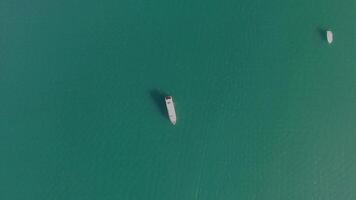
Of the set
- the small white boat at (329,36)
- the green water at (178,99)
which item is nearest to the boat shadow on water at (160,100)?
the green water at (178,99)

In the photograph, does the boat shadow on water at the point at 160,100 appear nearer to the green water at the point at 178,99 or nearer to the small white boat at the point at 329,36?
the green water at the point at 178,99

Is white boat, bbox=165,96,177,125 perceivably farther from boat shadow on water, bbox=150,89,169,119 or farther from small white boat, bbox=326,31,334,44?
small white boat, bbox=326,31,334,44

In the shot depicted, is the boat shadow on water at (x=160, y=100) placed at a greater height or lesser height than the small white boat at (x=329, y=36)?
lesser

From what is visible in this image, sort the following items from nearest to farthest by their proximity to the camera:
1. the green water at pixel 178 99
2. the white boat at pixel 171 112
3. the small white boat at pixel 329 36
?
the green water at pixel 178 99, the white boat at pixel 171 112, the small white boat at pixel 329 36

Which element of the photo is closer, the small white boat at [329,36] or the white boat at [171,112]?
the white boat at [171,112]

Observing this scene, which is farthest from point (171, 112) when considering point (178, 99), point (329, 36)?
point (329, 36)


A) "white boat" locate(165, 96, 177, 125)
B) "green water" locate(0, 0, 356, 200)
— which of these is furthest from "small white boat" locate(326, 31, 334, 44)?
"white boat" locate(165, 96, 177, 125)

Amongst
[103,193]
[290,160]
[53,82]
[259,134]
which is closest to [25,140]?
[53,82]
